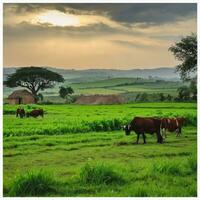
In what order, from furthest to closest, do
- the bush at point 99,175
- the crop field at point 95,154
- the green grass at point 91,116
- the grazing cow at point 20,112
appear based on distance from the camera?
the green grass at point 91,116, the grazing cow at point 20,112, the bush at point 99,175, the crop field at point 95,154

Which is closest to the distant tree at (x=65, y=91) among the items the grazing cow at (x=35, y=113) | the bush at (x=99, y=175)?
the grazing cow at (x=35, y=113)

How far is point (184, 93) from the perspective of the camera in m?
8.05

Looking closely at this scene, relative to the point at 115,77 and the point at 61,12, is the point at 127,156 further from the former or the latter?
the point at 61,12

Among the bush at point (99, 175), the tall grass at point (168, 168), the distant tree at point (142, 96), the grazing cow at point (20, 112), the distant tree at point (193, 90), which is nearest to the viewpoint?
the bush at point (99, 175)

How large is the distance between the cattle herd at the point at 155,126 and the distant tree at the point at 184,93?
44 centimetres

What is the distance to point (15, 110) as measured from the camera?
7938mm

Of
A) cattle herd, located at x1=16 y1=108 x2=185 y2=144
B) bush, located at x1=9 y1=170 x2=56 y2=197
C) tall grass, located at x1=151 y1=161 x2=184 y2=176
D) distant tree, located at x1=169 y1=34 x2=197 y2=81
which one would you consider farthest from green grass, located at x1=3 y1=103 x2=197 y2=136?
bush, located at x1=9 y1=170 x2=56 y2=197

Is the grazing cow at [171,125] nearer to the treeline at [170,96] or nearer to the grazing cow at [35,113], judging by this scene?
the treeline at [170,96]

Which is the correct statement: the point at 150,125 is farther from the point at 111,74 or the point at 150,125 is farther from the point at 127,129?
the point at 111,74

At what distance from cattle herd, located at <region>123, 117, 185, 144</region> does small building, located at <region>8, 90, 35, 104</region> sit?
70.7 inches

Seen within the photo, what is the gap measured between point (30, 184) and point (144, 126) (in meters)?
2.60

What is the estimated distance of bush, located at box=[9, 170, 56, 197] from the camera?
6.27 metres

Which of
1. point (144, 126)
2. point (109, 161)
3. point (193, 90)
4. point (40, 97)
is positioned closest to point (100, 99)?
point (144, 126)

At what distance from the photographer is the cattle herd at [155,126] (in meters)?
7.89
